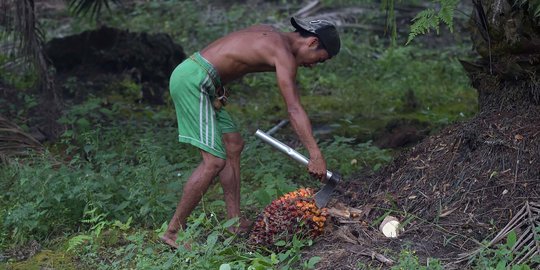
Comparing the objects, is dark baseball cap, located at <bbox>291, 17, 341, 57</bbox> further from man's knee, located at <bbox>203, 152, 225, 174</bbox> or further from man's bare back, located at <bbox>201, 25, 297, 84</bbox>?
man's knee, located at <bbox>203, 152, 225, 174</bbox>

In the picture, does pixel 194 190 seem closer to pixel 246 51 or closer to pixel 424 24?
pixel 246 51

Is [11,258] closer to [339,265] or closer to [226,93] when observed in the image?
[226,93]

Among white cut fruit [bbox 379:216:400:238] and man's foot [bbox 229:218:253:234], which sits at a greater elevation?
white cut fruit [bbox 379:216:400:238]

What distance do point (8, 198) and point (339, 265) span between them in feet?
9.90

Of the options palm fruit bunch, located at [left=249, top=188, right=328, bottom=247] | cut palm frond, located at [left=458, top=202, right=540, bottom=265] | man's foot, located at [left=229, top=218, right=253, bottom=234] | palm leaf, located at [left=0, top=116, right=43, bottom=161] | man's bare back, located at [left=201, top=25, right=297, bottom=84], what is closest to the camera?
cut palm frond, located at [left=458, top=202, right=540, bottom=265]

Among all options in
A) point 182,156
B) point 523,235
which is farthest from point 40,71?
point 523,235

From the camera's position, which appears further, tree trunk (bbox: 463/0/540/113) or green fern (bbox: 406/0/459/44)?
tree trunk (bbox: 463/0/540/113)

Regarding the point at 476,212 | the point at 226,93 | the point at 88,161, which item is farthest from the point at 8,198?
the point at 476,212

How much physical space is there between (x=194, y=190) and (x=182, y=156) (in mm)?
2694

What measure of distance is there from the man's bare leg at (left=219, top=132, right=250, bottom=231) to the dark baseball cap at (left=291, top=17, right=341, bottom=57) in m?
0.90

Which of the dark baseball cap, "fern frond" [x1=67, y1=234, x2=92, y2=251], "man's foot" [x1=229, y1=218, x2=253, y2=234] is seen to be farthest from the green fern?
"fern frond" [x1=67, y1=234, x2=92, y2=251]

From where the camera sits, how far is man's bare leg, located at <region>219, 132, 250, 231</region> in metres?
7.03

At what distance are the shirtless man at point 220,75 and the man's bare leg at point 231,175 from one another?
0.13 m

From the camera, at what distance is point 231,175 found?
23.1 ft
